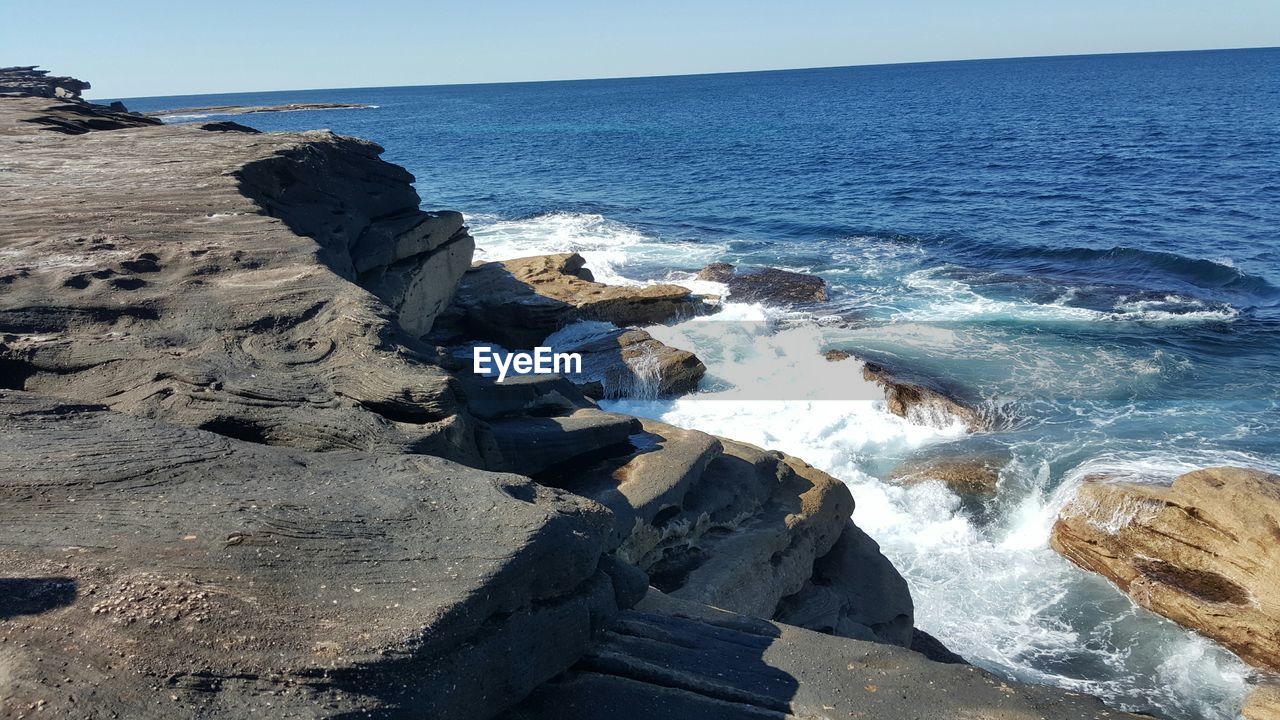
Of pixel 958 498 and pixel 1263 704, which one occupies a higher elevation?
pixel 958 498

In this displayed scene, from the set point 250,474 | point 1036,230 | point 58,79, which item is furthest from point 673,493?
point 58,79

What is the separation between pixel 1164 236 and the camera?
3148cm

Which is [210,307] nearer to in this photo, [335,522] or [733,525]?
[335,522]

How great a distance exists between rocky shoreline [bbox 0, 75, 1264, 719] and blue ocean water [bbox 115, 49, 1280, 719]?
288 cm

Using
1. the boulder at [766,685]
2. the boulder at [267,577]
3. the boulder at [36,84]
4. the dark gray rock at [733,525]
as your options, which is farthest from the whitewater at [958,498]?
the boulder at [36,84]

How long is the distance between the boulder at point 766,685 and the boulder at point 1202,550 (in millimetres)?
6875

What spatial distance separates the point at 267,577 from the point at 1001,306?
76.9 feet

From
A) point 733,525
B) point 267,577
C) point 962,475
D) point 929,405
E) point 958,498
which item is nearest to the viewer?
point 267,577

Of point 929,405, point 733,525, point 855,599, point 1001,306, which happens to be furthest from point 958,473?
point 1001,306

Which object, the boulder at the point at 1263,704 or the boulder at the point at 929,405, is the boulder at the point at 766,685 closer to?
the boulder at the point at 1263,704

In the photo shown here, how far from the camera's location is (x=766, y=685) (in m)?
5.96

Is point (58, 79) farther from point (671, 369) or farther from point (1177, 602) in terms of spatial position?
point (1177, 602)

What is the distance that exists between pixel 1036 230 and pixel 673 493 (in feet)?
94.1

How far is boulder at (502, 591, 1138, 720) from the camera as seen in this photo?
568 cm
